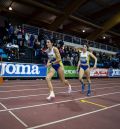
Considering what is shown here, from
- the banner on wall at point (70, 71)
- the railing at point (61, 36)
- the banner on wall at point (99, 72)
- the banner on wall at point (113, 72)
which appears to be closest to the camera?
the banner on wall at point (70, 71)

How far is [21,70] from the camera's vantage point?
13562 millimetres

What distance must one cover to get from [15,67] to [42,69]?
2481 millimetres

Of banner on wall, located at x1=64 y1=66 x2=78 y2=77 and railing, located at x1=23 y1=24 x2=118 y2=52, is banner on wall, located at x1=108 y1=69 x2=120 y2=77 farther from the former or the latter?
banner on wall, located at x1=64 y1=66 x2=78 y2=77

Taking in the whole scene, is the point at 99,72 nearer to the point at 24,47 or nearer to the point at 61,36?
the point at 61,36

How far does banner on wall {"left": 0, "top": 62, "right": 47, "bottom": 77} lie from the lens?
12.5 meters

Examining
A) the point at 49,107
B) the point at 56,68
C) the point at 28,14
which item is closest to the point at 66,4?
the point at 28,14

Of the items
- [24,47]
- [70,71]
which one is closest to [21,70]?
[24,47]

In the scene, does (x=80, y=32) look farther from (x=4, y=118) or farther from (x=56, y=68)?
(x=4, y=118)

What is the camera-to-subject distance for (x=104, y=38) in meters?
36.9

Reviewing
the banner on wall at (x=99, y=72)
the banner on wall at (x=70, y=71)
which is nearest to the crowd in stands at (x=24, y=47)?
the banner on wall at (x=70, y=71)

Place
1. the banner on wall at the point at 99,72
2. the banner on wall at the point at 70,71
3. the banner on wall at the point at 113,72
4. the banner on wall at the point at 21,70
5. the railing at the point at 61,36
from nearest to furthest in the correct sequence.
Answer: the banner on wall at the point at 21,70 → the banner on wall at the point at 70,71 → the railing at the point at 61,36 → the banner on wall at the point at 99,72 → the banner on wall at the point at 113,72

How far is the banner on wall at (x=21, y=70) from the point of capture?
41.1 feet

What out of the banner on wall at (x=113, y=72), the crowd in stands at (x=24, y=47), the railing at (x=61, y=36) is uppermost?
the railing at (x=61, y=36)

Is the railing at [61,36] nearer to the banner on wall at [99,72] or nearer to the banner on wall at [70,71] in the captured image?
the banner on wall at [70,71]
